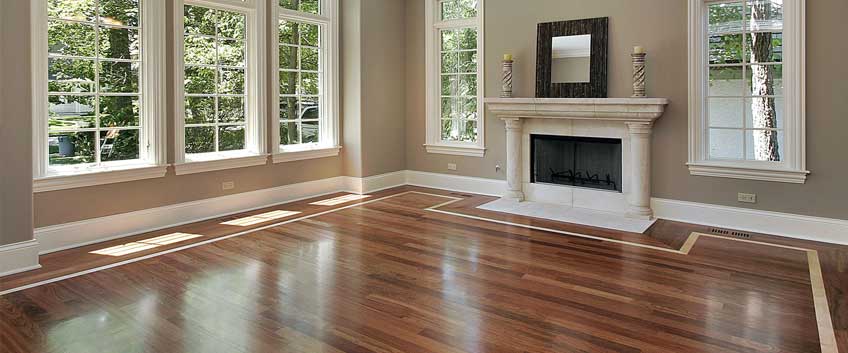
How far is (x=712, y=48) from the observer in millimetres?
5598

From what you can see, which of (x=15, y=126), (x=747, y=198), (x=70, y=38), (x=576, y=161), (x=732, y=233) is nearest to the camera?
(x=15, y=126)

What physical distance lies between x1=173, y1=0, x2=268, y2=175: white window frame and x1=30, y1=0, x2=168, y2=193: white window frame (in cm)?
18

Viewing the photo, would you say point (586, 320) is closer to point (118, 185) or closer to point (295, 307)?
point (295, 307)

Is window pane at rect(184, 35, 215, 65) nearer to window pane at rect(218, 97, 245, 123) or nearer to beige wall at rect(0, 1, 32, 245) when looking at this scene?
window pane at rect(218, 97, 245, 123)

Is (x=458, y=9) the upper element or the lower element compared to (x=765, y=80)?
upper

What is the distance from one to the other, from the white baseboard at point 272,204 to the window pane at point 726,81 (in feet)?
3.71

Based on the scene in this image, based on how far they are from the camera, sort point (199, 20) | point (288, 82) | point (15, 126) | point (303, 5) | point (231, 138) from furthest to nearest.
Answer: point (303, 5) < point (288, 82) < point (231, 138) < point (199, 20) < point (15, 126)

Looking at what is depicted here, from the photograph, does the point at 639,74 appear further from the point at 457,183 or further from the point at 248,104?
the point at 248,104

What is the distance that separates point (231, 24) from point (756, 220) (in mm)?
5682

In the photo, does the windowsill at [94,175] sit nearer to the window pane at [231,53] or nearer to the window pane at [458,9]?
the window pane at [231,53]

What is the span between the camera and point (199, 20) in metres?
5.77

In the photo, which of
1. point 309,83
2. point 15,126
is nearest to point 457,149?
point 309,83

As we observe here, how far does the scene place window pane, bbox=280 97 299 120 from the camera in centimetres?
679

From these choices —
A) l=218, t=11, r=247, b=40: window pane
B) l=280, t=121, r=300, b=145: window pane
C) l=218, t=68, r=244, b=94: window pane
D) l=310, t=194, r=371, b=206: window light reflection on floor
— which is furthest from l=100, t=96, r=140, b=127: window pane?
l=310, t=194, r=371, b=206: window light reflection on floor
